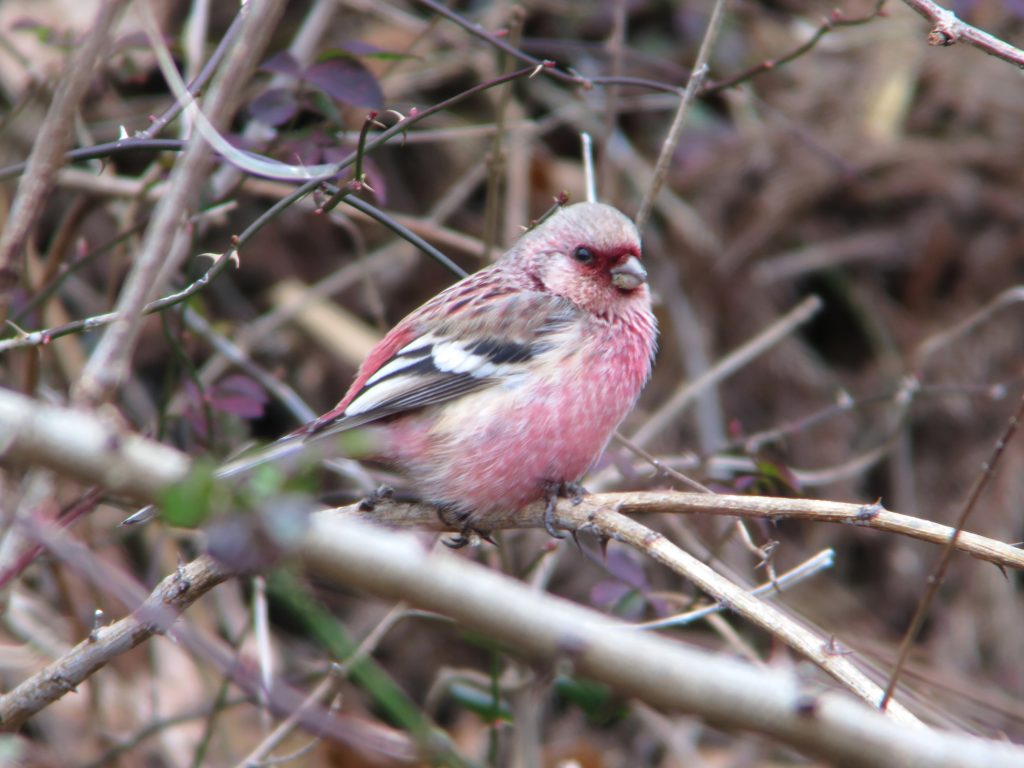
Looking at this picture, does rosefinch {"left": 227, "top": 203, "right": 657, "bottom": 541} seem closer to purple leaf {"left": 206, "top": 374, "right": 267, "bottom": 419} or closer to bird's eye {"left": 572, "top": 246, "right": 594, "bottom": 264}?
bird's eye {"left": 572, "top": 246, "right": 594, "bottom": 264}

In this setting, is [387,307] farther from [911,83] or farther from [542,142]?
[911,83]

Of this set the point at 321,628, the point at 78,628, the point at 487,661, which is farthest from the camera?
the point at 487,661

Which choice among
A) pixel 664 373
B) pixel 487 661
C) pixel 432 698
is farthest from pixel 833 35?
pixel 432 698

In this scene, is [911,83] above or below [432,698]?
above

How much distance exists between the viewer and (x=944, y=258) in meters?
6.70

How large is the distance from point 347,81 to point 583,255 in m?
1.11

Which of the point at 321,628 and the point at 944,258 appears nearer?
the point at 321,628

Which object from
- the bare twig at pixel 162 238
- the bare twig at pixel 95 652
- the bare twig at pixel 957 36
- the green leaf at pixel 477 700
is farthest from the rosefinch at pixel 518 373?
the bare twig at pixel 162 238

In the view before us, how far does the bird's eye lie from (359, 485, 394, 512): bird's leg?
1.21 meters

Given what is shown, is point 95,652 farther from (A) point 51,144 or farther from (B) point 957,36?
(B) point 957,36

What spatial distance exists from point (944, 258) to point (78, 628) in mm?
5176

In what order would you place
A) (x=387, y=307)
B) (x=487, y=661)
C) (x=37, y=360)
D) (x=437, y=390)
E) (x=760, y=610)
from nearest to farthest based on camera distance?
1. (x=760, y=610)
2. (x=437, y=390)
3. (x=37, y=360)
4. (x=487, y=661)
5. (x=387, y=307)

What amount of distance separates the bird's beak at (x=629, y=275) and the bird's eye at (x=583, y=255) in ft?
0.36

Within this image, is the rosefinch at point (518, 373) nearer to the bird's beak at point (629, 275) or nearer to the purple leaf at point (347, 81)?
the bird's beak at point (629, 275)
